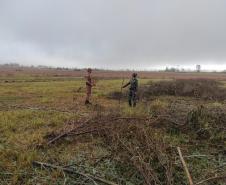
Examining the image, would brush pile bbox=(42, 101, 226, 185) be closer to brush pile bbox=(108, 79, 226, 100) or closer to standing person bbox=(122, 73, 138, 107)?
standing person bbox=(122, 73, 138, 107)

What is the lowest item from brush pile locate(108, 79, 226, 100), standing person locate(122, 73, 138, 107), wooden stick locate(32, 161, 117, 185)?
wooden stick locate(32, 161, 117, 185)

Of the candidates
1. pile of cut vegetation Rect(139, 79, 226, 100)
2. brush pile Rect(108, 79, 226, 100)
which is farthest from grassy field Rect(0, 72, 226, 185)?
pile of cut vegetation Rect(139, 79, 226, 100)

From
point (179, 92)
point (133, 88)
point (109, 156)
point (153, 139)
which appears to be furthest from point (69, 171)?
point (179, 92)

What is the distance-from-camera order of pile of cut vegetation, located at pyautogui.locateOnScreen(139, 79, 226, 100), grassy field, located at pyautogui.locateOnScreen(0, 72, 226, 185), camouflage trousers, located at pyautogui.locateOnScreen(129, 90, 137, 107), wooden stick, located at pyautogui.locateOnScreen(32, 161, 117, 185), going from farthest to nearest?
pile of cut vegetation, located at pyautogui.locateOnScreen(139, 79, 226, 100), camouflage trousers, located at pyautogui.locateOnScreen(129, 90, 137, 107), grassy field, located at pyautogui.locateOnScreen(0, 72, 226, 185), wooden stick, located at pyautogui.locateOnScreen(32, 161, 117, 185)

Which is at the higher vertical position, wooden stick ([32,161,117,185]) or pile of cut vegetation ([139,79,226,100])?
pile of cut vegetation ([139,79,226,100])

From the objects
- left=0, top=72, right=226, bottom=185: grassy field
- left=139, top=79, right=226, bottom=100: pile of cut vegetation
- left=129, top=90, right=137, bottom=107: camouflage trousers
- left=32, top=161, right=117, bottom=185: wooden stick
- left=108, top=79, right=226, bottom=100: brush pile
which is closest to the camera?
left=32, top=161, right=117, bottom=185: wooden stick

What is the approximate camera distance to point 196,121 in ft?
28.2

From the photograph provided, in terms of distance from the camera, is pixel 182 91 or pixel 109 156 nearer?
pixel 109 156

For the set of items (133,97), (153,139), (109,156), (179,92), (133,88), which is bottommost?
(109,156)

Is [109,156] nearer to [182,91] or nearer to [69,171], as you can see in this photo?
[69,171]

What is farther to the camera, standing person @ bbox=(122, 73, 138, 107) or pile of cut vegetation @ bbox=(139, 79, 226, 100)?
pile of cut vegetation @ bbox=(139, 79, 226, 100)

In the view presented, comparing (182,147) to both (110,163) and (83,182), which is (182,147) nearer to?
(110,163)

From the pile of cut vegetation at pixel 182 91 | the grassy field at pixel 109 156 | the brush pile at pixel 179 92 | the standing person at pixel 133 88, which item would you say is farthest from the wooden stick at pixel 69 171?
the pile of cut vegetation at pixel 182 91

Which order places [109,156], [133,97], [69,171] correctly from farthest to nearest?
[133,97] → [109,156] → [69,171]
